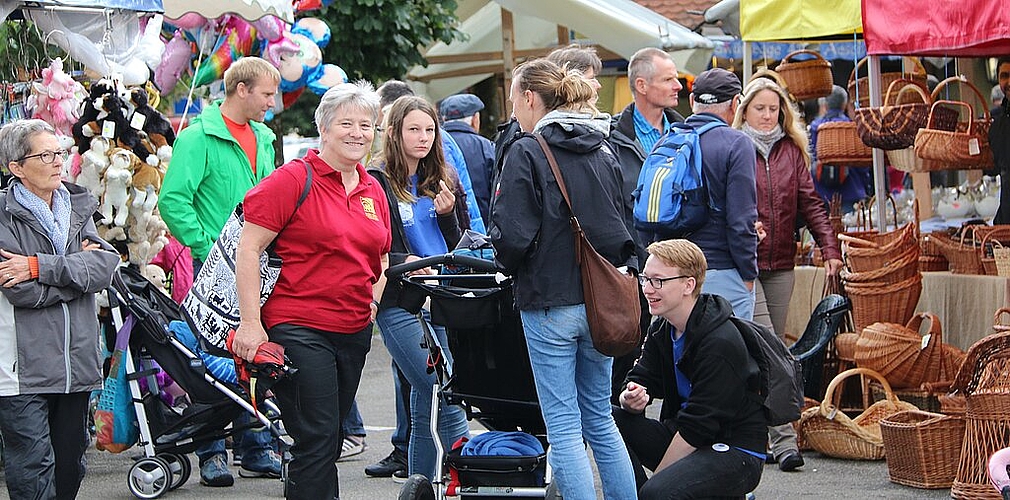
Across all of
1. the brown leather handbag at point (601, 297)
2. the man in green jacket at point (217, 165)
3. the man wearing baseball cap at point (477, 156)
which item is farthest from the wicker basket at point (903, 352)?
the man in green jacket at point (217, 165)

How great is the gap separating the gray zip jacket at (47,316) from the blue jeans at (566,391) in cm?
190

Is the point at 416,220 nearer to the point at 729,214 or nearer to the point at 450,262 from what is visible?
the point at 450,262

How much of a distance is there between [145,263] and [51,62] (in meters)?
1.29

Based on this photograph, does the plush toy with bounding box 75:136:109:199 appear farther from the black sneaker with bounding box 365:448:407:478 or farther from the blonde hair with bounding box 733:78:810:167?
the blonde hair with bounding box 733:78:810:167

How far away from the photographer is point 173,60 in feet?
31.3

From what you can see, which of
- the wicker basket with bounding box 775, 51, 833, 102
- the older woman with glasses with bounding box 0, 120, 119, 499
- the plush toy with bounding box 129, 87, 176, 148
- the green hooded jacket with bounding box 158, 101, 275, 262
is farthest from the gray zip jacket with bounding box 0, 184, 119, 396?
the wicker basket with bounding box 775, 51, 833, 102

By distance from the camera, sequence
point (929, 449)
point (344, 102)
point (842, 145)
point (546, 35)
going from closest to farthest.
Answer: point (344, 102), point (929, 449), point (842, 145), point (546, 35)

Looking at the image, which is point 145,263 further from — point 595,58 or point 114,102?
point 595,58

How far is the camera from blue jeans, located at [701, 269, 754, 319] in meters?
6.43

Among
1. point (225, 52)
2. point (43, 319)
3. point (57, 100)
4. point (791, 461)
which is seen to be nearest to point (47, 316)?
point (43, 319)

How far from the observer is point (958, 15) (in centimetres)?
693

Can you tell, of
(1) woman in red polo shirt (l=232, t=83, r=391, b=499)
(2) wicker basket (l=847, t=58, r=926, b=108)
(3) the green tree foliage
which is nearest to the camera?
(1) woman in red polo shirt (l=232, t=83, r=391, b=499)

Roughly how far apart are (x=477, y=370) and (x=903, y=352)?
311 centimetres

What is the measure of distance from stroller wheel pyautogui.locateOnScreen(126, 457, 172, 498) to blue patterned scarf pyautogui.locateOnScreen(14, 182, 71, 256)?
4.64ft
